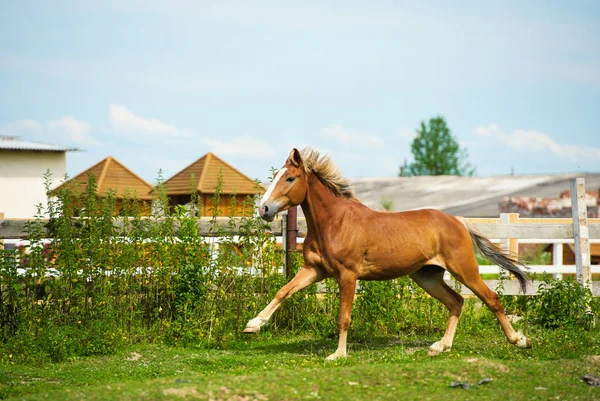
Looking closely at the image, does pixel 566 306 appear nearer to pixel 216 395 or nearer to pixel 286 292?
pixel 286 292

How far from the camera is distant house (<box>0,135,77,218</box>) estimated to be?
36781mm

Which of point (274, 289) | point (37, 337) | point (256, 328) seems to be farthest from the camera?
point (274, 289)

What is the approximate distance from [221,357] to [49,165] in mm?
32878

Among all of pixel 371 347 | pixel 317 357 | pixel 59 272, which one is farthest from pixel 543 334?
pixel 59 272

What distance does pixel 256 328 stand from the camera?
28.1ft

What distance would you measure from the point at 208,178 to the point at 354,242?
17.8 m

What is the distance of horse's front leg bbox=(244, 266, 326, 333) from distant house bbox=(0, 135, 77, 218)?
29.8m

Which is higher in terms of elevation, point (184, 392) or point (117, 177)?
point (117, 177)

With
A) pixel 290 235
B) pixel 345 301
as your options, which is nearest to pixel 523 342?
pixel 345 301

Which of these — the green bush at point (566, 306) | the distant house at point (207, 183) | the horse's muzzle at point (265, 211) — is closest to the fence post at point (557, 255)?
the green bush at point (566, 306)

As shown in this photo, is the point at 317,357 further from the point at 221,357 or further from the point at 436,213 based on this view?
the point at 436,213

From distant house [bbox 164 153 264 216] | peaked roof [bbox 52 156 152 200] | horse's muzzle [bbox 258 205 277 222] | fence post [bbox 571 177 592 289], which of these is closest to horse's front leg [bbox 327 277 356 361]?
horse's muzzle [bbox 258 205 277 222]

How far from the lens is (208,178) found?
2625 cm

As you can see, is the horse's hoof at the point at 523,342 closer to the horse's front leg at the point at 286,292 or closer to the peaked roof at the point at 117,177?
the horse's front leg at the point at 286,292
